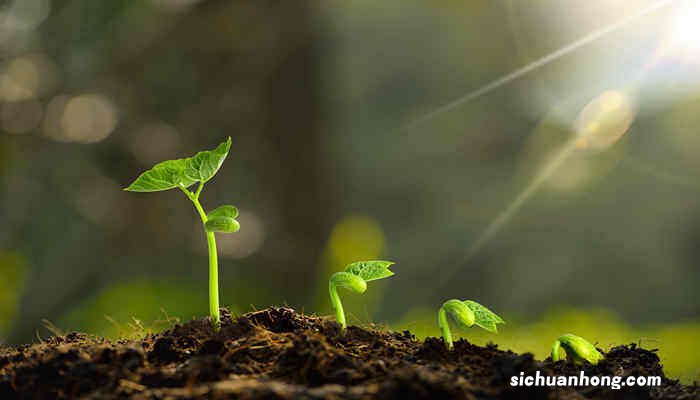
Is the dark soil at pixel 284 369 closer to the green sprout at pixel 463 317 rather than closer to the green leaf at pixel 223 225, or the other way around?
the green sprout at pixel 463 317

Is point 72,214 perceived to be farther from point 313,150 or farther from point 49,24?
point 313,150

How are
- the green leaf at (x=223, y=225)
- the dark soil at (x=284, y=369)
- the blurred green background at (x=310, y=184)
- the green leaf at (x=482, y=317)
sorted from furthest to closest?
the blurred green background at (x=310, y=184) < the green leaf at (x=482, y=317) < the green leaf at (x=223, y=225) < the dark soil at (x=284, y=369)

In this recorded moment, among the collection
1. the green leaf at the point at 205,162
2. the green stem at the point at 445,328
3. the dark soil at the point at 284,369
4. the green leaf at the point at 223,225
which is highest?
the green leaf at the point at 205,162

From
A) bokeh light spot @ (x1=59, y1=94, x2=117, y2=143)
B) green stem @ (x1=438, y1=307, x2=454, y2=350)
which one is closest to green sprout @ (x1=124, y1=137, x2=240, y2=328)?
green stem @ (x1=438, y1=307, x2=454, y2=350)

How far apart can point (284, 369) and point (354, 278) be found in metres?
0.24

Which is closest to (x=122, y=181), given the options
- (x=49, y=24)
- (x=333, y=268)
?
(x=49, y=24)

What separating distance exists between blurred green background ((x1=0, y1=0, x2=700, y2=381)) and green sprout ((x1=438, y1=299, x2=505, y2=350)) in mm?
1801

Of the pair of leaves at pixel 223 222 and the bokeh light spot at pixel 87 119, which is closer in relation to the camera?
the pair of leaves at pixel 223 222

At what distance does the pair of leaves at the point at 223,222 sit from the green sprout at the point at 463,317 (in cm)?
41

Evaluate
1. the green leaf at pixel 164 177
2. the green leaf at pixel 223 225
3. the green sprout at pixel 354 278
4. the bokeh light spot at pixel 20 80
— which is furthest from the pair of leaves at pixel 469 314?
the bokeh light spot at pixel 20 80

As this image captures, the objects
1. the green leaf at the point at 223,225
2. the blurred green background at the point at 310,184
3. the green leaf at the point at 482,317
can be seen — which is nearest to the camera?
the green leaf at the point at 223,225

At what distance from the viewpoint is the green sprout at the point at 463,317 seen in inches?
40.4

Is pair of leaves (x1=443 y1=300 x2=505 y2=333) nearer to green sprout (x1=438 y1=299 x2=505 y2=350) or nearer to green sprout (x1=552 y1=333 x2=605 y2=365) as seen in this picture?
green sprout (x1=438 y1=299 x2=505 y2=350)

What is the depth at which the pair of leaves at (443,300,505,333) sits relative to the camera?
1022mm
